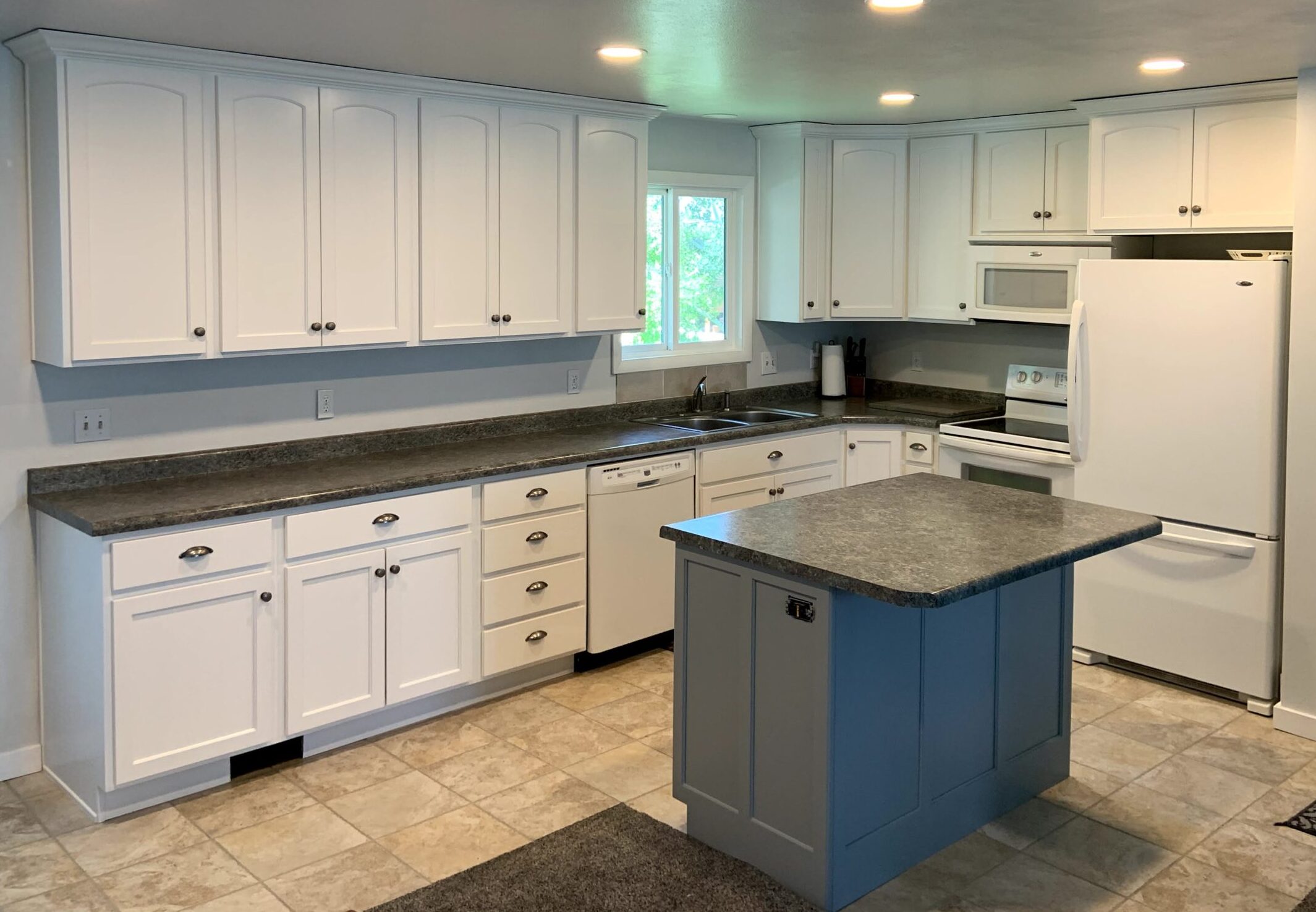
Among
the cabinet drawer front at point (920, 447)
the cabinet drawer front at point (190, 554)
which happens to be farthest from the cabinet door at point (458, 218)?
the cabinet drawer front at point (920, 447)

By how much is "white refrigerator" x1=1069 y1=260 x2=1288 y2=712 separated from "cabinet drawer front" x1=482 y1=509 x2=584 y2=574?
1.90 meters

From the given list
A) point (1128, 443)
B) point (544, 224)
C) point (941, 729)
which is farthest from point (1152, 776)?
point (544, 224)

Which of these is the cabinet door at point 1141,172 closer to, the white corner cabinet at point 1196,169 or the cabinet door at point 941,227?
the white corner cabinet at point 1196,169

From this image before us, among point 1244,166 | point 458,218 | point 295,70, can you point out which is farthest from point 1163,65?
point 295,70

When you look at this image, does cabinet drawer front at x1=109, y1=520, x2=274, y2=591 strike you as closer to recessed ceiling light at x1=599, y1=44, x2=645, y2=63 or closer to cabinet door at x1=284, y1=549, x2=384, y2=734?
cabinet door at x1=284, y1=549, x2=384, y2=734

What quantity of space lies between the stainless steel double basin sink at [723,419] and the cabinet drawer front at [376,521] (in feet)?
4.40

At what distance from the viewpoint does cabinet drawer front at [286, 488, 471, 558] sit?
3.71 m

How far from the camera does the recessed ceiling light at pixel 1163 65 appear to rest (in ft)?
12.5

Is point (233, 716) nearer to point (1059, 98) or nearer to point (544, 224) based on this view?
point (544, 224)

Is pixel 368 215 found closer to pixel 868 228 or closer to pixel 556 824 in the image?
pixel 556 824

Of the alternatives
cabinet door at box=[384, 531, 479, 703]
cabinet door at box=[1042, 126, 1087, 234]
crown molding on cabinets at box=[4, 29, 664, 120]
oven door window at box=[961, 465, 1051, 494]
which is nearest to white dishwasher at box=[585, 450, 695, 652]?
cabinet door at box=[384, 531, 479, 703]

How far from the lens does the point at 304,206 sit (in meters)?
3.90

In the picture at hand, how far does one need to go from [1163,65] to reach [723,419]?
92.2 inches

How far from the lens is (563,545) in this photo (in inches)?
177
